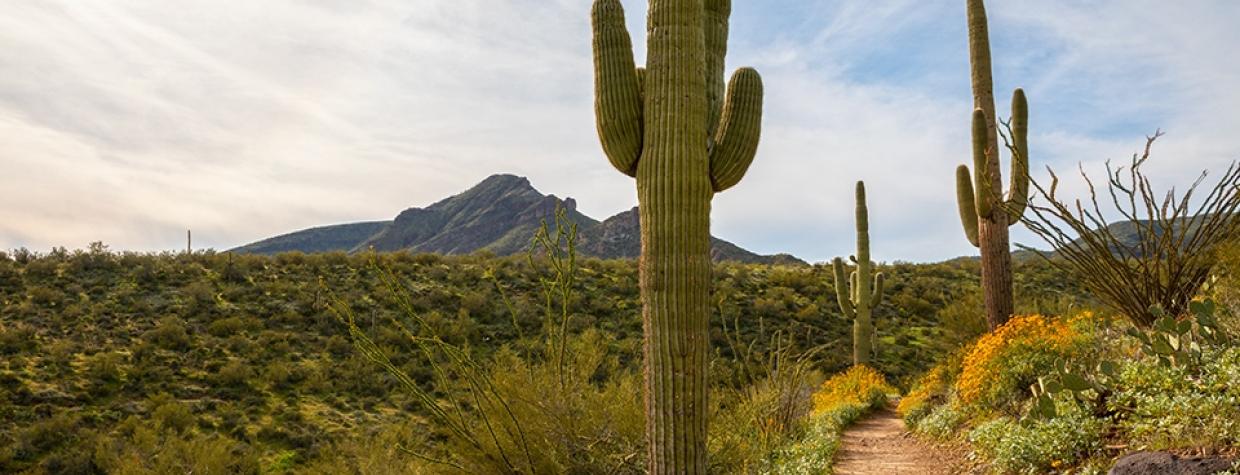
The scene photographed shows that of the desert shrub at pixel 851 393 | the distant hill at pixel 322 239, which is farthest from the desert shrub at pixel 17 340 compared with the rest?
the distant hill at pixel 322 239

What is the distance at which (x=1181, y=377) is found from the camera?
5539mm

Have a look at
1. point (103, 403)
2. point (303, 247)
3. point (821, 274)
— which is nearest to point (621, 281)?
point (821, 274)

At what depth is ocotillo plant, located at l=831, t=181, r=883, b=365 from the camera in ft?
65.8

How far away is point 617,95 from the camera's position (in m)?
5.27

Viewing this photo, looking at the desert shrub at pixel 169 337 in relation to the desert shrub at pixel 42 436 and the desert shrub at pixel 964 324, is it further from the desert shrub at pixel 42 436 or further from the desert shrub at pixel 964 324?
the desert shrub at pixel 964 324

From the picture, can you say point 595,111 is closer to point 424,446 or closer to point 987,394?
point 987,394

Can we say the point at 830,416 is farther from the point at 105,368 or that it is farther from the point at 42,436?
the point at 105,368

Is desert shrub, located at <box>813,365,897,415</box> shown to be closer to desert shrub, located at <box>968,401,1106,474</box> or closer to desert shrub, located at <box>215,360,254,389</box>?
desert shrub, located at <box>968,401,1106,474</box>

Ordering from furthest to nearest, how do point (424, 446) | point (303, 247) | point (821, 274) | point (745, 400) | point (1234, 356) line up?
1. point (303, 247)
2. point (821, 274)
3. point (424, 446)
4. point (745, 400)
5. point (1234, 356)

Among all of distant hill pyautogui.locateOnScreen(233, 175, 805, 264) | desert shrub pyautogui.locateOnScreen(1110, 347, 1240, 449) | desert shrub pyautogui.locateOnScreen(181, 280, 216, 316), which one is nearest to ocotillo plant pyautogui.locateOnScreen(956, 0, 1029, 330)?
desert shrub pyautogui.locateOnScreen(1110, 347, 1240, 449)

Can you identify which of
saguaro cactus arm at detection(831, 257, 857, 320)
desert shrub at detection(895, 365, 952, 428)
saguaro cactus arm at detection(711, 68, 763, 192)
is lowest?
desert shrub at detection(895, 365, 952, 428)

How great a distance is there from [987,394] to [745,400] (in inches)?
111

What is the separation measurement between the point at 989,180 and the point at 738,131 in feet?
24.5

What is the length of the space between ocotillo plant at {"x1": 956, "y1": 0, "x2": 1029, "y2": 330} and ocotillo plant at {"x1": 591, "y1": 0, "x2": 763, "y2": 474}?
742 cm
